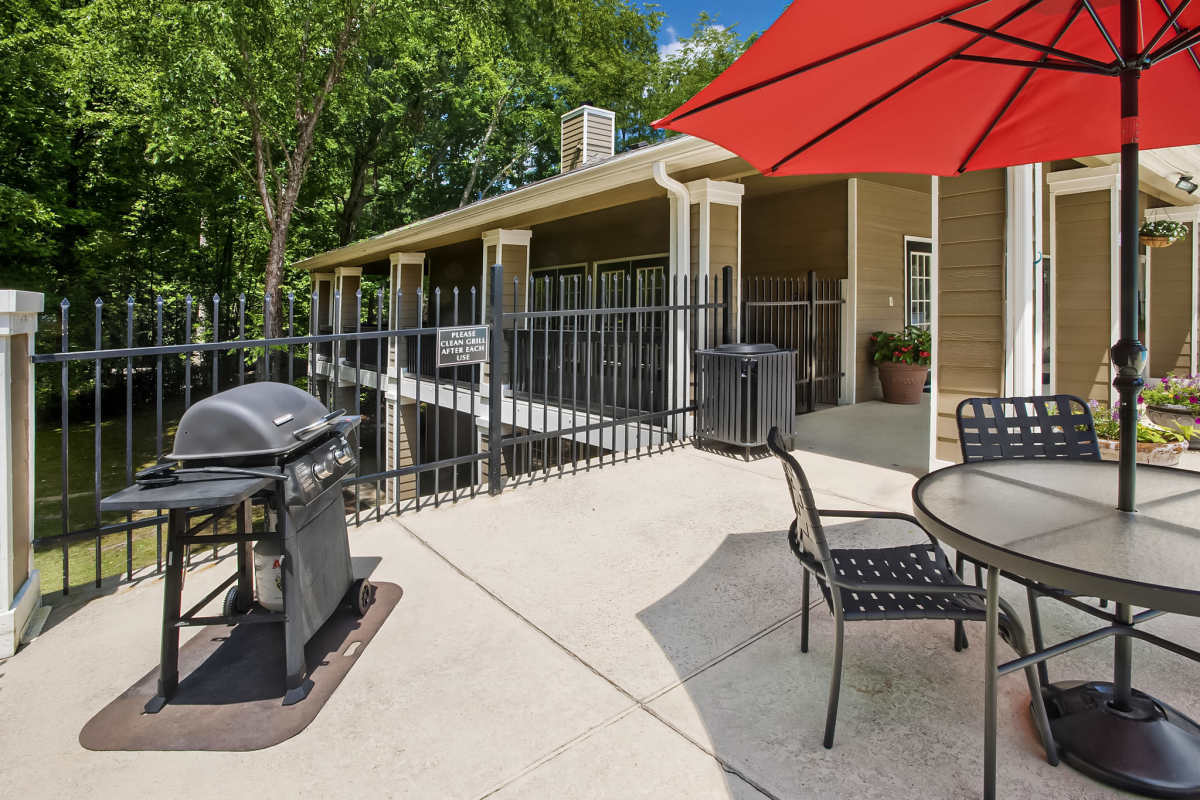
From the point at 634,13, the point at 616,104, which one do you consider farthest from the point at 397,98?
the point at 634,13

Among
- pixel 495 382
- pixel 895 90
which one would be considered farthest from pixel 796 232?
pixel 895 90

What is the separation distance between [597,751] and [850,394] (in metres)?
7.73

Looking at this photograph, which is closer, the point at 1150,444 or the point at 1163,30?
the point at 1163,30

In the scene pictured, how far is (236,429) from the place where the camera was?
2098 mm

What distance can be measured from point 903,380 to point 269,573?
8214mm

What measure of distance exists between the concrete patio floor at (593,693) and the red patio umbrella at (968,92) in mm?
926

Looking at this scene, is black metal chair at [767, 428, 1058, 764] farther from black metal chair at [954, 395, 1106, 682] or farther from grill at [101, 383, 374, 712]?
grill at [101, 383, 374, 712]

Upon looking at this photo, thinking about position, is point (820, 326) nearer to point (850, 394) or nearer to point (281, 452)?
point (850, 394)

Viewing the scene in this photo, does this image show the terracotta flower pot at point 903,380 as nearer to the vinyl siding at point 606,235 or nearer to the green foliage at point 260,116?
the vinyl siding at point 606,235

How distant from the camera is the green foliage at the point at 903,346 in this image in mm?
8273

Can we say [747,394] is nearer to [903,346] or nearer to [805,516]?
[805,516]

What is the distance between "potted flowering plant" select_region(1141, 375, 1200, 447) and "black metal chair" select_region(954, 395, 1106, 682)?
3.86 m

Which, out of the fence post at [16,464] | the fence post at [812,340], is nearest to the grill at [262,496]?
the fence post at [16,464]

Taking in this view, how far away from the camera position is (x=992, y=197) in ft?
15.1
